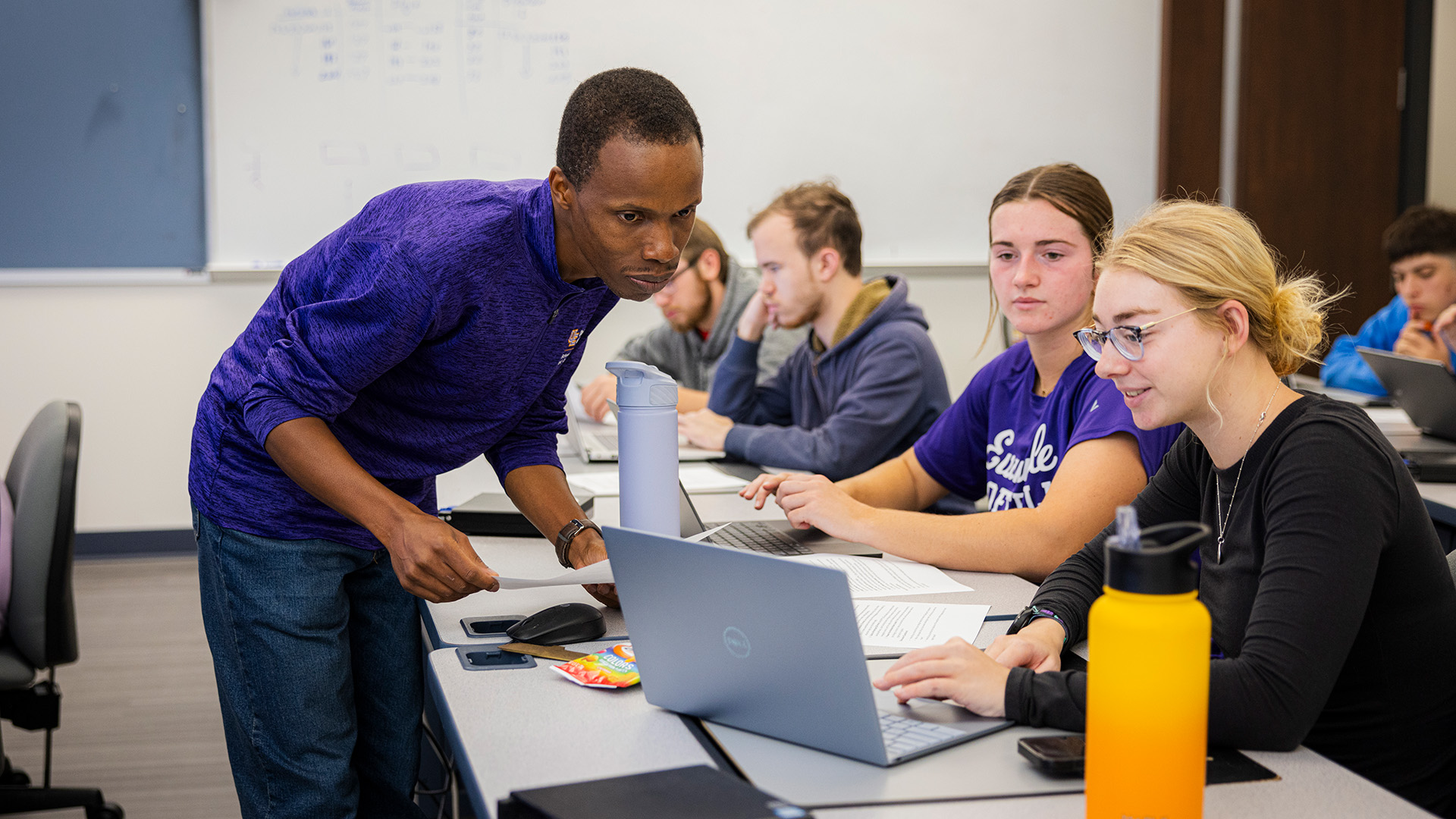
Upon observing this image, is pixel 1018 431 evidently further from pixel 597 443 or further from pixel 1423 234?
pixel 1423 234

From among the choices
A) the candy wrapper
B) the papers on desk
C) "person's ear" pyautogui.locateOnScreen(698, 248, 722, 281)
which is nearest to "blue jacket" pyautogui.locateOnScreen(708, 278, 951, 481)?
the papers on desk

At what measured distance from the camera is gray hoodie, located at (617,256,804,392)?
327cm

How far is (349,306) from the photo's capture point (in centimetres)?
118

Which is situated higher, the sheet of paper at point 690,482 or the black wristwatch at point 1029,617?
the black wristwatch at point 1029,617

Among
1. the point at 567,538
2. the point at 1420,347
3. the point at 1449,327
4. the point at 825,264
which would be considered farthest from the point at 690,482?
the point at 1420,347

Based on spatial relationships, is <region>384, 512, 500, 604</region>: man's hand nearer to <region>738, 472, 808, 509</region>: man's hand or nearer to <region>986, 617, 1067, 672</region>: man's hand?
<region>986, 617, 1067, 672</region>: man's hand

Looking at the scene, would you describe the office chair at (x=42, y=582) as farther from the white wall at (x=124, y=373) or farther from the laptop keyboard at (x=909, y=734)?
the white wall at (x=124, y=373)

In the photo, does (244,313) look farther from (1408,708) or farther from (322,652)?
(1408,708)

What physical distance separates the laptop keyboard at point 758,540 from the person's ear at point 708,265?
1.57m

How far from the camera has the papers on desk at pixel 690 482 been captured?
Answer: 213 centimetres

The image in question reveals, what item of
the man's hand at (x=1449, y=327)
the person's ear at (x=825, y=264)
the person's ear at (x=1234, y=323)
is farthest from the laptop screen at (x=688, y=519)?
the man's hand at (x=1449, y=327)

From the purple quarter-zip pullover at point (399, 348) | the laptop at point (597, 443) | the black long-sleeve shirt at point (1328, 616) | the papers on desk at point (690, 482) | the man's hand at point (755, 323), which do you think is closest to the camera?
the black long-sleeve shirt at point (1328, 616)

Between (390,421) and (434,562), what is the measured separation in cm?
25

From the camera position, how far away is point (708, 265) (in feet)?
10.7
